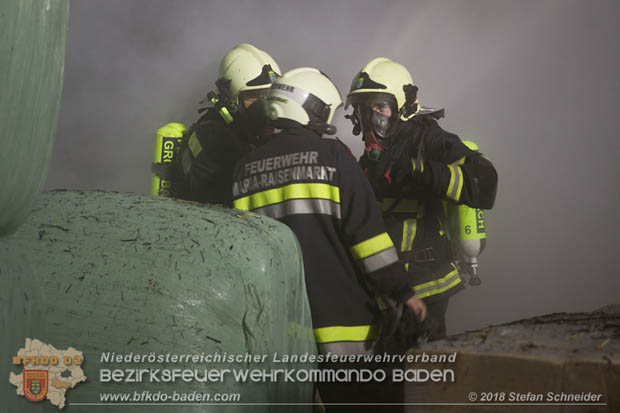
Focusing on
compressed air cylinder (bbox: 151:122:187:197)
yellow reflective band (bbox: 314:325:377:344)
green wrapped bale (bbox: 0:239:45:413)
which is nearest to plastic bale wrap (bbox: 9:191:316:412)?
green wrapped bale (bbox: 0:239:45:413)

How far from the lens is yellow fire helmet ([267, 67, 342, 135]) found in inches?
87.0

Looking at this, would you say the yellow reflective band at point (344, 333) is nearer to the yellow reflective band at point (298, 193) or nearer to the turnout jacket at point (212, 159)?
the yellow reflective band at point (298, 193)

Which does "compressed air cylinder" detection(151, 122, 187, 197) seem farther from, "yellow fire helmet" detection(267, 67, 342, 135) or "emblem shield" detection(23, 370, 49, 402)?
"emblem shield" detection(23, 370, 49, 402)

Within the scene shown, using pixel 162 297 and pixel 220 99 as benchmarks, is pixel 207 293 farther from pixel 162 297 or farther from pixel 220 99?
pixel 220 99

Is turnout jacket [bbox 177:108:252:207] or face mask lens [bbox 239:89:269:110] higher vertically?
face mask lens [bbox 239:89:269:110]

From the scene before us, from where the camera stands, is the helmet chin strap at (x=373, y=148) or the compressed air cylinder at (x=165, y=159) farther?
the compressed air cylinder at (x=165, y=159)

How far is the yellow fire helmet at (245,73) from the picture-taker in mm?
3258

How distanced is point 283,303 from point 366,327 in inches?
27.9

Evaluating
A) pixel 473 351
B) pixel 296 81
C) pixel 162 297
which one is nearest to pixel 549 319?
pixel 473 351

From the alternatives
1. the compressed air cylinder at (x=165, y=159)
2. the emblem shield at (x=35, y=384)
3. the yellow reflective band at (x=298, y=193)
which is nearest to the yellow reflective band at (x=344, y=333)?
the yellow reflective band at (x=298, y=193)

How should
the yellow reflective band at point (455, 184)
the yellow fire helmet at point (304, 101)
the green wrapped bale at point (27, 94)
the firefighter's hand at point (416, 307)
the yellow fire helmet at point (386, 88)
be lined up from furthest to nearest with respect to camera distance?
the yellow fire helmet at point (386, 88)
the yellow reflective band at point (455, 184)
the yellow fire helmet at point (304, 101)
the firefighter's hand at point (416, 307)
the green wrapped bale at point (27, 94)

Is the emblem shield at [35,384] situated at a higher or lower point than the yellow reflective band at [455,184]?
lower

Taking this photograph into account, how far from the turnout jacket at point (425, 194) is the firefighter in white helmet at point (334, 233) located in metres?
0.68

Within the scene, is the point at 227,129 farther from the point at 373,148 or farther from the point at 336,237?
the point at 336,237
